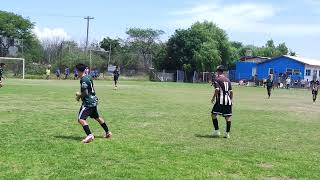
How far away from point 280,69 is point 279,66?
513 millimetres

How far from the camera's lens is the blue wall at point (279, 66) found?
73688mm

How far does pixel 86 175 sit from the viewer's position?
27.6 feet

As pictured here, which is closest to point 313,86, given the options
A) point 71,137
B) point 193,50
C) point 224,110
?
point 224,110

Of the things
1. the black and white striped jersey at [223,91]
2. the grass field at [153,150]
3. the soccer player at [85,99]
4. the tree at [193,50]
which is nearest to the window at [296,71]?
the tree at [193,50]

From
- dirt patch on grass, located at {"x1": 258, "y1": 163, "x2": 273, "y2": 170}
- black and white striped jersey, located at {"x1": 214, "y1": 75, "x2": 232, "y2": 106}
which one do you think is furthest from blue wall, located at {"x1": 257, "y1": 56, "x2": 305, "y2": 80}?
dirt patch on grass, located at {"x1": 258, "y1": 163, "x2": 273, "y2": 170}

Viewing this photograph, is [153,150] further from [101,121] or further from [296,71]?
[296,71]

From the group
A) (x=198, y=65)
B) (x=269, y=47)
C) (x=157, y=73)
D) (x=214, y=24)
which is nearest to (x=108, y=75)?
(x=157, y=73)

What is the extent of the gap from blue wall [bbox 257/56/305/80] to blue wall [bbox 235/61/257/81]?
138 cm

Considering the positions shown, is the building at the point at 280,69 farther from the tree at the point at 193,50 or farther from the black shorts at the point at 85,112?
the black shorts at the point at 85,112

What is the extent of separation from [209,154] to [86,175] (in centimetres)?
325

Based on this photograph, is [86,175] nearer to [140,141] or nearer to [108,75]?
[140,141]

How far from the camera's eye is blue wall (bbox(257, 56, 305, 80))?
7369 centimetres

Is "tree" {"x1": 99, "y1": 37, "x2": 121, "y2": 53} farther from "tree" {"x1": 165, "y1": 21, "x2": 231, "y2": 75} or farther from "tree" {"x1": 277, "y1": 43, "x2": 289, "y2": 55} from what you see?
"tree" {"x1": 277, "y1": 43, "x2": 289, "y2": 55}

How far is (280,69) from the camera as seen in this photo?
76188 mm
